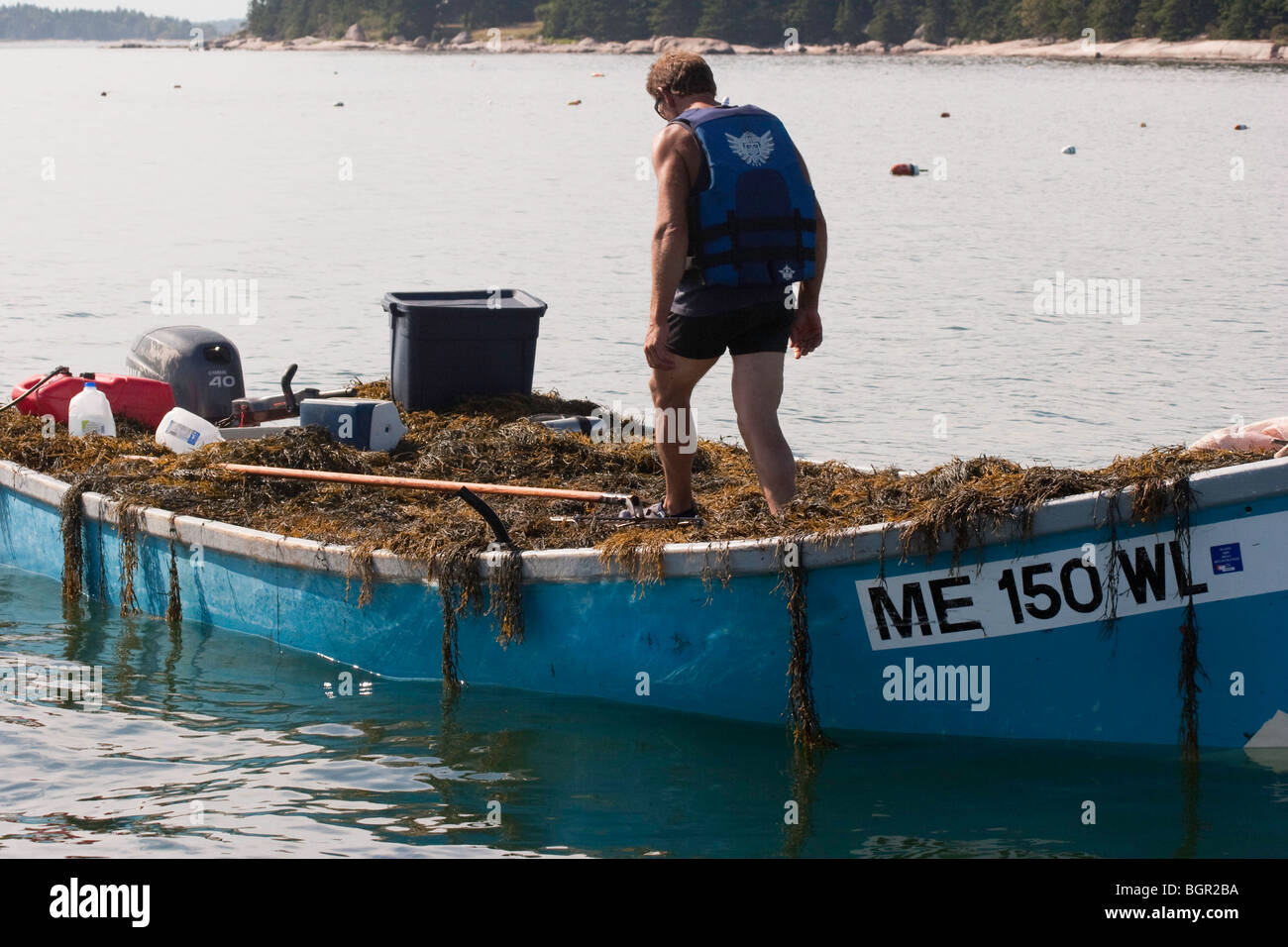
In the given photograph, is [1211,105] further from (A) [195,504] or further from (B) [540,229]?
(A) [195,504]

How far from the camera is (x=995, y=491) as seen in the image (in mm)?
5863

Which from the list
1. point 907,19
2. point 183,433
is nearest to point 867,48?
point 907,19

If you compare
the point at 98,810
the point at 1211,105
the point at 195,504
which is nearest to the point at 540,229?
the point at 195,504

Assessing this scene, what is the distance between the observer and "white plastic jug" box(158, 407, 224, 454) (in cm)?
933

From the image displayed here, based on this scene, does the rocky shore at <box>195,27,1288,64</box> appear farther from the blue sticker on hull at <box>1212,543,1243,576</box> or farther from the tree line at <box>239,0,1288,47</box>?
the blue sticker on hull at <box>1212,543,1243,576</box>

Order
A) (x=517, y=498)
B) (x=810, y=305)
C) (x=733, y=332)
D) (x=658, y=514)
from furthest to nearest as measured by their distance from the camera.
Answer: (x=517, y=498) < (x=658, y=514) < (x=810, y=305) < (x=733, y=332)

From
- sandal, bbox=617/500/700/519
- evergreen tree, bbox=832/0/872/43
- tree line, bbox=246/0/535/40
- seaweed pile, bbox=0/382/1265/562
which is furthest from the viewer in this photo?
tree line, bbox=246/0/535/40

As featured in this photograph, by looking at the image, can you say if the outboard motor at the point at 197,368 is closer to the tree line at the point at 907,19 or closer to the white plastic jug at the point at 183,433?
the white plastic jug at the point at 183,433

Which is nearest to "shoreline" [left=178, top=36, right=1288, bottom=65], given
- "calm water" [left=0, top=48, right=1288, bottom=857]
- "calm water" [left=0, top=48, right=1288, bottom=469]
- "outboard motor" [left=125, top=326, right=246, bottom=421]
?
"calm water" [left=0, top=48, right=1288, bottom=469]

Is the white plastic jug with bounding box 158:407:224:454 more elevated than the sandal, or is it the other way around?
the sandal

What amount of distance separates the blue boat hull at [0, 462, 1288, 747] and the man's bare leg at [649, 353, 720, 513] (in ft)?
2.02

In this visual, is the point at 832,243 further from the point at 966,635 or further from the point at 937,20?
the point at 937,20

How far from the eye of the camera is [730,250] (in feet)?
20.4

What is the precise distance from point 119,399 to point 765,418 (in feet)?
17.6
